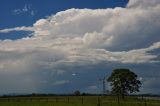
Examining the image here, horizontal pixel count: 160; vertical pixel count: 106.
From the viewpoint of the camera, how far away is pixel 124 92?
105000 mm

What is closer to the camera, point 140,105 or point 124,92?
point 140,105

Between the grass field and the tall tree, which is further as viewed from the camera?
the tall tree

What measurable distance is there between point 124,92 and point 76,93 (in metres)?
40.5

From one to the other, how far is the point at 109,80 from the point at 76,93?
1457 inches

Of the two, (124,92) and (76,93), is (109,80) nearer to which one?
(124,92)

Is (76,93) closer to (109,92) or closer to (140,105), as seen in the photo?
(109,92)

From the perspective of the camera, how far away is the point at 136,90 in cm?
10456

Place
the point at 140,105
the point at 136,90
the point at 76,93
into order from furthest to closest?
the point at 76,93, the point at 136,90, the point at 140,105

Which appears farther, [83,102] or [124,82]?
[124,82]

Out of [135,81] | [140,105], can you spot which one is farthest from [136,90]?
[140,105]

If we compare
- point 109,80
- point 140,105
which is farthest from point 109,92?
point 140,105

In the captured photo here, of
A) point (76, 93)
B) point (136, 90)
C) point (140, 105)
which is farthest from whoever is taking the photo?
point (76, 93)

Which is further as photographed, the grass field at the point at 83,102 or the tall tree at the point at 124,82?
the tall tree at the point at 124,82

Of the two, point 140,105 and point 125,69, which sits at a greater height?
point 125,69
